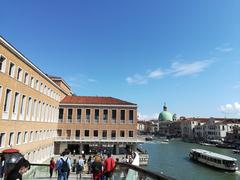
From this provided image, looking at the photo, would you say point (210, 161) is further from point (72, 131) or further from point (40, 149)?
point (40, 149)

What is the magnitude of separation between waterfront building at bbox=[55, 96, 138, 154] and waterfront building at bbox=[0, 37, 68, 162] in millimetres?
4968

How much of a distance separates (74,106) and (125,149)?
12.7 metres

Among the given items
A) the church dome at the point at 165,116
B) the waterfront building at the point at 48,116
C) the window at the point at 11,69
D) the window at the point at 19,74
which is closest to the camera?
the waterfront building at the point at 48,116

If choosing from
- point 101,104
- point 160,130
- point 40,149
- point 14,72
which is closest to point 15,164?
point 14,72

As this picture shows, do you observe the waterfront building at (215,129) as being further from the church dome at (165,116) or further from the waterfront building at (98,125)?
the waterfront building at (98,125)

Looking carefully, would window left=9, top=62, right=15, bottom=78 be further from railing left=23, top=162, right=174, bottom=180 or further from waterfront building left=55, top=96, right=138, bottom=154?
waterfront building left=55, top=96, right=138, bottom=154

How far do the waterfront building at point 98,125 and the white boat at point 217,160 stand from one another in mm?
15224

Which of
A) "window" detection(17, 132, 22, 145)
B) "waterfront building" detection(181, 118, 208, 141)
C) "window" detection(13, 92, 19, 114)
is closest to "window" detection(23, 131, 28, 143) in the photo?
"window" detection(17, 132, 22, 145)

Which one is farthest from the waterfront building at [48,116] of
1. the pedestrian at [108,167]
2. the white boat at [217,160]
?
the pedestrian at [108,167]

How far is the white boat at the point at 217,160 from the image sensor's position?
41072 millimetres

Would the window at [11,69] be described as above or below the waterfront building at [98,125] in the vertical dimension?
above

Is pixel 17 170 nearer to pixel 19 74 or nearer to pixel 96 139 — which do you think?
pixel 19 74

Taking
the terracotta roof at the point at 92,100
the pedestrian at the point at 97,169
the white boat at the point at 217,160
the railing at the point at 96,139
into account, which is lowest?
the white boat at the point at 217,160

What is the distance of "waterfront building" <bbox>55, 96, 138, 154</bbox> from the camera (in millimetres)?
43375
